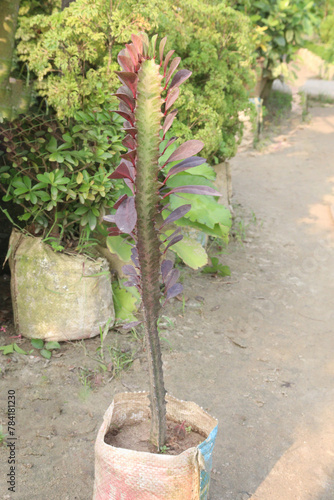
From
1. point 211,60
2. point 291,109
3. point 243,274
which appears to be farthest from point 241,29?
point 291,109

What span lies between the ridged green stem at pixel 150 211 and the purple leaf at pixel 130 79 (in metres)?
0.02

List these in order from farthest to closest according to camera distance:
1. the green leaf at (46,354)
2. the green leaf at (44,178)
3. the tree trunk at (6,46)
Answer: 1. the green leaf at (46,354)
2. the green leaf at (44,178)
3. the tree trunk at (6,46)

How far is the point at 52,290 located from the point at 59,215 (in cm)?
45

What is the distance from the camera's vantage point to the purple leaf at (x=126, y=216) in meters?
1.50

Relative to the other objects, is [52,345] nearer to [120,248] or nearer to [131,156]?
[120,248]

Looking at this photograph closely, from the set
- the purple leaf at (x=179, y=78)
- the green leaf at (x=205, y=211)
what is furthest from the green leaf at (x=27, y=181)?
the purple leaf at (x=179, y=78)

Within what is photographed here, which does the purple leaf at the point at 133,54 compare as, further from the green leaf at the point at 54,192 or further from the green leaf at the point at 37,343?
the green leaf at the point at 37,343

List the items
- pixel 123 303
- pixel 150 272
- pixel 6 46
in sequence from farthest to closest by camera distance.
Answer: pixel 123 303, pixel 6 46, pixel 150 272

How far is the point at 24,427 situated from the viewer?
8.29ft

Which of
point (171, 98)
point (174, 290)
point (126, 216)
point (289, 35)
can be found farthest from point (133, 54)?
point (289, 35)

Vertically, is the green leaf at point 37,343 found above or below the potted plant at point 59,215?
below

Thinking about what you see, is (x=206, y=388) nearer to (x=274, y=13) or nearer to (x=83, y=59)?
(x=83, y=59)

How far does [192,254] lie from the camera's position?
3084mm

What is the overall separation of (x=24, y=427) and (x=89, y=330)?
737 millimetres
